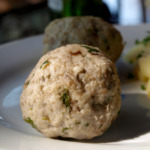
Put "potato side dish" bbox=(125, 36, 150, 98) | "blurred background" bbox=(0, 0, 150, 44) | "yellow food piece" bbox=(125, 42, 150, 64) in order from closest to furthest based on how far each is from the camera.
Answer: "potato side dish" bbox=(125, 36, 150, 98) < "yellow food piece" bbox=(125, 42, 150, 64) < "blurred background" bbox=(0, 0, 150, 44)

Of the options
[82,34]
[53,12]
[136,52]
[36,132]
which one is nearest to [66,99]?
[36,132]

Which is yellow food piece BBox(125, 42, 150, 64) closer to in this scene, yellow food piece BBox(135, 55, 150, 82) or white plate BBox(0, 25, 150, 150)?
white plate BBox(0, 25, 150, 150)

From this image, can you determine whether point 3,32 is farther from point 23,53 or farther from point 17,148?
point 17,148

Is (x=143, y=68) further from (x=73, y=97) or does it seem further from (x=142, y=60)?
(x=73, y=97)

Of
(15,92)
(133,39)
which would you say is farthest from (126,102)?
(133,39)

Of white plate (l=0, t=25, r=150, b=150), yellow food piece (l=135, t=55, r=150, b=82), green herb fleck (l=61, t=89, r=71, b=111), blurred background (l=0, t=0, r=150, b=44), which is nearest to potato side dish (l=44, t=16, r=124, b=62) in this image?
yellow food piece (l=135, t=55, r=150, b=82)

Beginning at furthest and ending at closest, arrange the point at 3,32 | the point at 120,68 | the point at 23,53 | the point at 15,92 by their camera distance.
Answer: the point at 3,32
the point at 23,53
the point at 120,68
the point at 15,92

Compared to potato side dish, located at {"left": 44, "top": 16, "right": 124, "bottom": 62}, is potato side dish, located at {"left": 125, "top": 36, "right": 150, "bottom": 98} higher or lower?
lower
